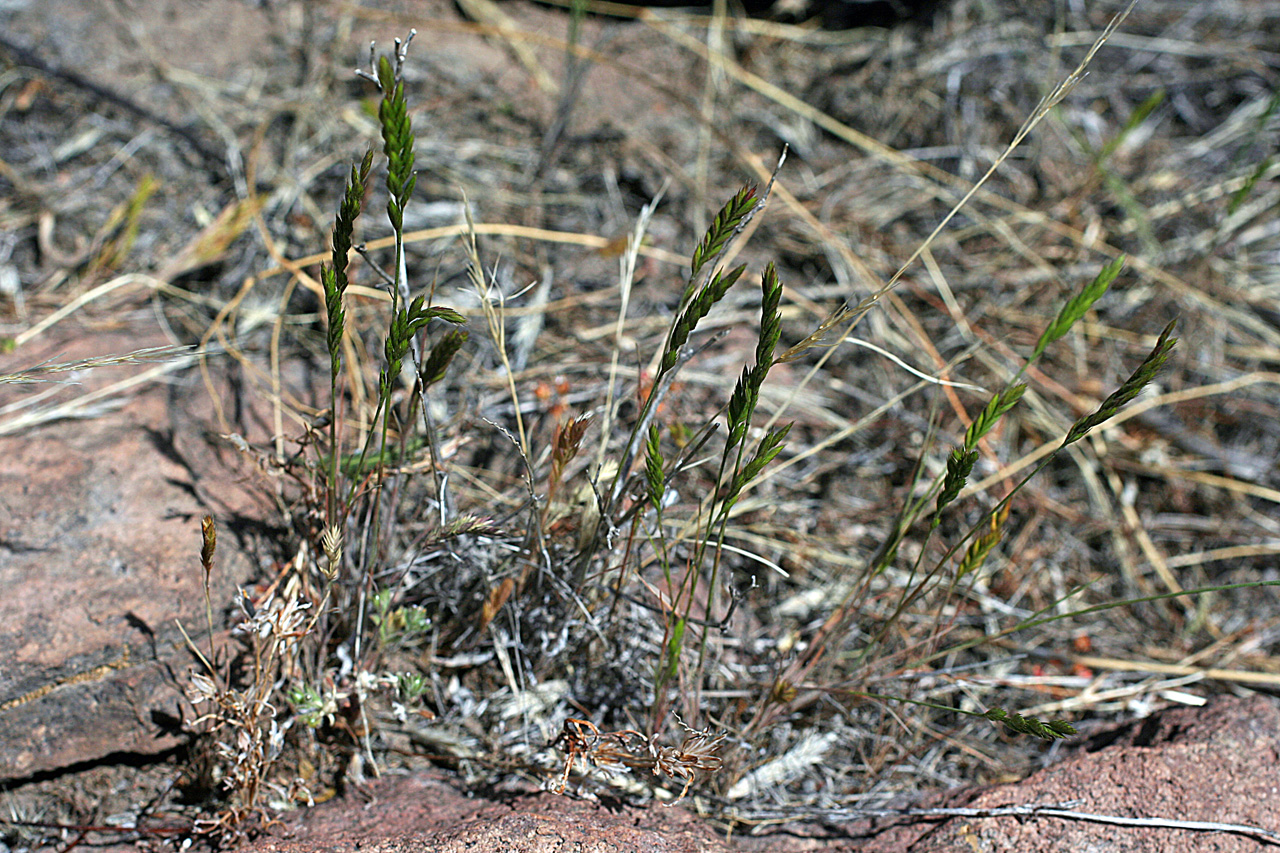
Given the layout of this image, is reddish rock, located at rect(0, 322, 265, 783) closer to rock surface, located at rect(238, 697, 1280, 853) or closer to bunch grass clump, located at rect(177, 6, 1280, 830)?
bunch grass clump, located at rect(177, 6, 1280, 830)

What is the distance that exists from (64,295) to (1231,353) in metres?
3.22

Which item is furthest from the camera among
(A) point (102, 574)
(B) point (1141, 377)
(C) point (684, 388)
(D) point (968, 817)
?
(C) point (684, 388)

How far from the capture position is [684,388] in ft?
7.25

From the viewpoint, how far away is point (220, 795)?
146cm

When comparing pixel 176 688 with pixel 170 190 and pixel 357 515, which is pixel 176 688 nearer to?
pixel 357 515

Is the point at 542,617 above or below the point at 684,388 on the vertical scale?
below

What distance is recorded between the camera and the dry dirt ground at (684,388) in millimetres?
1462

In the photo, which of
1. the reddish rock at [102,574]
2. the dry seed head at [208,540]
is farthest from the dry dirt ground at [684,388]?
the dry seed head at [208,540]

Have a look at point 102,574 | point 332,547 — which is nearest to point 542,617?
point 332,547

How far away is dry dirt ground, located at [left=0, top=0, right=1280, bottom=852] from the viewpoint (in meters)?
1.46

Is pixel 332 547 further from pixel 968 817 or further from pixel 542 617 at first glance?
pixel 968 817

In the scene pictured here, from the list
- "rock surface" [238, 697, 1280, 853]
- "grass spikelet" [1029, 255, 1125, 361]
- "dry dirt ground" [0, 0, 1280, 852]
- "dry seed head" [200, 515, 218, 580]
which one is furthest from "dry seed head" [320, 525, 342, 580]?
"grass spikelet" [1029, 255, 1125, 361]

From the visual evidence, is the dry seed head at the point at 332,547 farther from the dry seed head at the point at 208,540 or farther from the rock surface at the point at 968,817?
the rock surface at the point at 968,817

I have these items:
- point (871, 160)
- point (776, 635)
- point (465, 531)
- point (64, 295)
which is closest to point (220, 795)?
point (465, 531)
